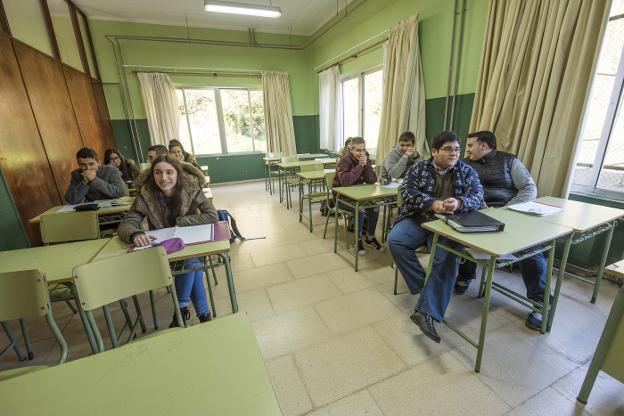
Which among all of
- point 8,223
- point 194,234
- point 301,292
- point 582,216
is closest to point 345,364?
point 301,292

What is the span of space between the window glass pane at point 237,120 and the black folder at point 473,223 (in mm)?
6069

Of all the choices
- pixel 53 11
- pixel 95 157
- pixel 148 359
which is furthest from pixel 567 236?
pixel 53 11

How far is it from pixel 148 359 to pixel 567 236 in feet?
7.15

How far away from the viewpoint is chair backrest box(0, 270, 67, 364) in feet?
3.59

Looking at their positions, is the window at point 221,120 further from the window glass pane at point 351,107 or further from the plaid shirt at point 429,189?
the plaid shirt at point 429,189

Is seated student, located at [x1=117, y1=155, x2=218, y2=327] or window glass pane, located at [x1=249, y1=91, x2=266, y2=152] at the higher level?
window glass pane, located at [x1=249, y1=91, x2=266, y2=152]

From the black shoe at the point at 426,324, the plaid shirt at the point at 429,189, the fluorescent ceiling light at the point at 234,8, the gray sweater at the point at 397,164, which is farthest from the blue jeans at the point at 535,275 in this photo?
the fluorescent ceiling light at the point at 234,8

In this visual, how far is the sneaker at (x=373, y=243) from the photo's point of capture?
10.0ft

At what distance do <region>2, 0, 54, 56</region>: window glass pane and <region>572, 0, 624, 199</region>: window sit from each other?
5536 millimetres

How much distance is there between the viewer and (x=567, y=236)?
63.7 inches

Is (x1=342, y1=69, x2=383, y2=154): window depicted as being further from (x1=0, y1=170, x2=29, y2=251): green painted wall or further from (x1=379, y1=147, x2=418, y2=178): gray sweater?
(x1=0, y1=170, x2=29, y2=251): green painted wall

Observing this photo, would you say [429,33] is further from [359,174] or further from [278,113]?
[278,113]

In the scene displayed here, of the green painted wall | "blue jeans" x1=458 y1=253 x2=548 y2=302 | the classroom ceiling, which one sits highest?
the classroom ceiling

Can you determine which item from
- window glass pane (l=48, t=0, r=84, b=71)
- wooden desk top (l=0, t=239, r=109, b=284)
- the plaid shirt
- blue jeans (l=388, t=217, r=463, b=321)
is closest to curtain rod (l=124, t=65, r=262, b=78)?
window glass pane (l=48, t=0, r=84, b=71)
